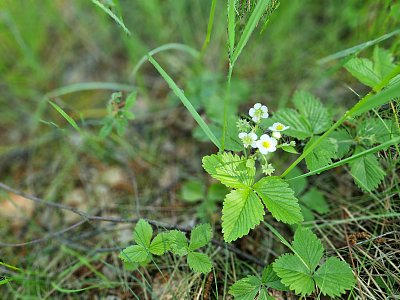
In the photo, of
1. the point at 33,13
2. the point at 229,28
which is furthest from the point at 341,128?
the point at 33,13

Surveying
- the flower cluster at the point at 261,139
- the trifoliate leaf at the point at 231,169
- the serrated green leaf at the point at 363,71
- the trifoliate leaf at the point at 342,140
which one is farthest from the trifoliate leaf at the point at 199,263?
the serrated green leaf at the point at 363,71

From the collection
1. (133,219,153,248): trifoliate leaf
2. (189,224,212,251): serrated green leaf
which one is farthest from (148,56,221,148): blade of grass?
(133,219,153,248): trifoliate leaf

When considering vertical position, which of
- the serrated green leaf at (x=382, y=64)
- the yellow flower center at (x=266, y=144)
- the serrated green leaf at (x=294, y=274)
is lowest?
the serrated green leaf at (x=294, y=274)

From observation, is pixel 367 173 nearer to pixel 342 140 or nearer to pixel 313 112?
pixel 342 140

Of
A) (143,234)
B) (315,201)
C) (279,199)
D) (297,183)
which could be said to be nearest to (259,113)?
(279,199)

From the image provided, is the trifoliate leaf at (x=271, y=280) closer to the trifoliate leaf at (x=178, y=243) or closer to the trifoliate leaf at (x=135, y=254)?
the trifoliate leaf at (x=178, y=243)

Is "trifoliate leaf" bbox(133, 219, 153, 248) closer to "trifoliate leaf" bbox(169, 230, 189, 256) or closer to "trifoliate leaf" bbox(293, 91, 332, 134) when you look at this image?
"trifoliate leaf" bbox(169, 230, 189, 256)

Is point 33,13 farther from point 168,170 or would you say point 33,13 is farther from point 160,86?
point 168,170
